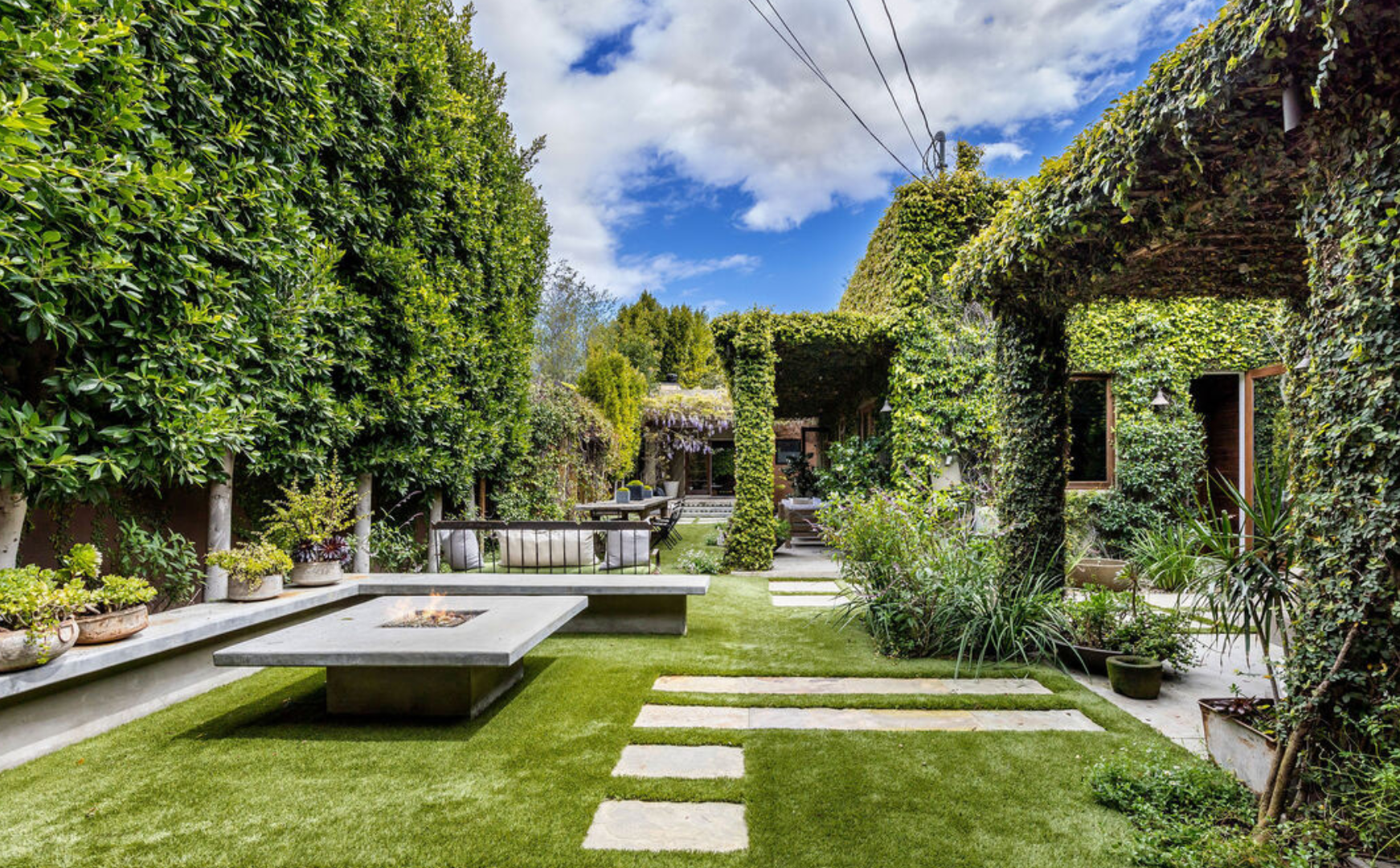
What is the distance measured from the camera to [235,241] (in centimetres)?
355

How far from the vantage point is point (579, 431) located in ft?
37.5

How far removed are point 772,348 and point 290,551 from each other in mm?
5940

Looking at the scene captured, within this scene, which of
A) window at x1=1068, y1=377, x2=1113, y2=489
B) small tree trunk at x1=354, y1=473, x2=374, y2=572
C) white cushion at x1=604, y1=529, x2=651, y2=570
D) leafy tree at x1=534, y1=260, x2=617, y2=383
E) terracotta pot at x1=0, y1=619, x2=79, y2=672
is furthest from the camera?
leafy tree at x1=534, y1=260, x2=617, y2=383

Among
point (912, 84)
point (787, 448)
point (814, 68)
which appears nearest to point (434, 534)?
point (814, 68)

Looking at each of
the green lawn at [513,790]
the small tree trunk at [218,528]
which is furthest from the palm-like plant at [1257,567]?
the small tree trunk at [218,528]

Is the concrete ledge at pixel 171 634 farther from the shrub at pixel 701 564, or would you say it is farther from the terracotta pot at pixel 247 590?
the shrub at pixel 701 564

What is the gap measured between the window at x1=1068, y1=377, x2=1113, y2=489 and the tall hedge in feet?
27.1

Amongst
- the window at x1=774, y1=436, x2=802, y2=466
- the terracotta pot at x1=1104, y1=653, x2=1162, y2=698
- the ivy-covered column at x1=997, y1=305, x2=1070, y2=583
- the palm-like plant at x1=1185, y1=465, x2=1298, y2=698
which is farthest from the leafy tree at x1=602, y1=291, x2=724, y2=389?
the palm-like plant at x1=1185, y1=465, x2=1298, y2=698

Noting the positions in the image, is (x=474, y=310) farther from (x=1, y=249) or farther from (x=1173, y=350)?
(x=1173, y=350)

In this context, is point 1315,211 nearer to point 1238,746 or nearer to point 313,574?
point 1238,746

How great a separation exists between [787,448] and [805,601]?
1461 cm

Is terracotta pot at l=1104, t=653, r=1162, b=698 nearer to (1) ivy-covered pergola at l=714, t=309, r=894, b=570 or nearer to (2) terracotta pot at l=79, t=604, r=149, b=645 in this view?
(1) ivy-covered pergola at l=714, t=309, r=894, b=570

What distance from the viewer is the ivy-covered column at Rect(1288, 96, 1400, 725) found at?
6.10ft

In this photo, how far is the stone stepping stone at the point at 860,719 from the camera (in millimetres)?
3195
